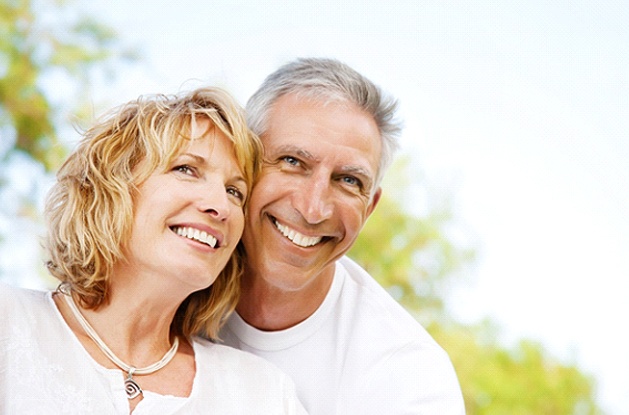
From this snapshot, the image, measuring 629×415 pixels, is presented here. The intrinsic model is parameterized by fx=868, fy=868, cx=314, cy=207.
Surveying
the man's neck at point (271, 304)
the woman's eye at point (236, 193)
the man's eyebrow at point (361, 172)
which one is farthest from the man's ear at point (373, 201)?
the woman's eye at point (236, 193)

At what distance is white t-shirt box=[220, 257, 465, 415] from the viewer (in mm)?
2307

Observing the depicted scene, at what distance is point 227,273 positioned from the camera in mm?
2246

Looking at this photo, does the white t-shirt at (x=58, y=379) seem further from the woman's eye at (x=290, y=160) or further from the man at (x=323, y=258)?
the woman's eye at (x=290, y=160)

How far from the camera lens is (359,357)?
95.9 inches

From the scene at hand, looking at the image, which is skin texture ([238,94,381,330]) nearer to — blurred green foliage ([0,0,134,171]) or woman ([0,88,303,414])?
woman ([0,88,303,414])

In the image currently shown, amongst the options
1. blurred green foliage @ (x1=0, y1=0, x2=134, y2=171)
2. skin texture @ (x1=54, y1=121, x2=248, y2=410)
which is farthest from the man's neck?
blurred green foliage @ (x1=0, y1=0, x2=134, y2=171)

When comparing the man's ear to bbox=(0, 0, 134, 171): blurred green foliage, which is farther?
bbox=(0, 0, 134, 171): blurred green foliage

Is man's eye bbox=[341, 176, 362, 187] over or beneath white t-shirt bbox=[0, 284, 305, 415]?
over

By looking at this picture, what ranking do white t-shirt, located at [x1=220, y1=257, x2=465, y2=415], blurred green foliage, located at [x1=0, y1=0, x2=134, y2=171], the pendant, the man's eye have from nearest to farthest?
1. the pendant
2. white t-shirt, located at [x1=220, y1=257, x2=465, y2=415]
3. the man's eye
4. blurred green foliage, located at [x1=0, y1=0, x2=134, y2=171]

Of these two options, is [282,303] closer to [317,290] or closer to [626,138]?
[317,290]

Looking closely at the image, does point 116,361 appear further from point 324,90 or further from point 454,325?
point 454,325

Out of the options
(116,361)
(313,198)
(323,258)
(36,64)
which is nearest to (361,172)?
(313,198)

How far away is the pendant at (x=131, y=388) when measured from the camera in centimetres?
188

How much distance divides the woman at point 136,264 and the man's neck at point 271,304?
0.39 m
